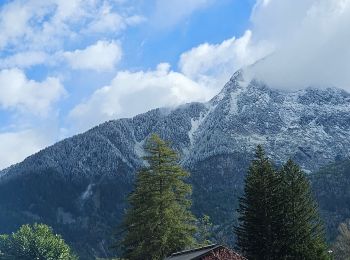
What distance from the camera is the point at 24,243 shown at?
163 meters

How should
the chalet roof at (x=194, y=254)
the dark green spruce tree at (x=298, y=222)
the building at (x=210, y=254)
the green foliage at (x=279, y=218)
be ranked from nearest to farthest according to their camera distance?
the chalet roof at (x=194, y=254) < the building at (x=210, y=254) < the dark green spruce tree at (x=298, y=222) < the green foliage at (x=279, y=218)

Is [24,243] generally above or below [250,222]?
above

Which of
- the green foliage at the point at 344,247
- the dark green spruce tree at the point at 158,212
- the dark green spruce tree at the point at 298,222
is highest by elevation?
the dark green spruce tree at the point at 158,212

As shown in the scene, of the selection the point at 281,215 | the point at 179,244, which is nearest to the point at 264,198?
the point at 281,215

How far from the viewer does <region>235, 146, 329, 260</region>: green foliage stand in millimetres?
64875

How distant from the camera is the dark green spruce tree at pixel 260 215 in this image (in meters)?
65.6

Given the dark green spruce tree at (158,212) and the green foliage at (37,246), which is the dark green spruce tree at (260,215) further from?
the green foliage at (37,246)

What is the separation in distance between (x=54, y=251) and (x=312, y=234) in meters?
106

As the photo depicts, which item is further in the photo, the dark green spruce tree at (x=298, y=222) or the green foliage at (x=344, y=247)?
the green foliage at (x=344, y=247)

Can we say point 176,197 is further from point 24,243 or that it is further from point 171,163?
point 24,243

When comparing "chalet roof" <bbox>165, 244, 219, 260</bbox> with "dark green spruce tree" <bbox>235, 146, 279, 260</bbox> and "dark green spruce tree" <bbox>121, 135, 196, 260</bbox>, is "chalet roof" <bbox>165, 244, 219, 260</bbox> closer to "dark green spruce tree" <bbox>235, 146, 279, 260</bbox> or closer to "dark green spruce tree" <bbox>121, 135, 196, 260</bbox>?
"dark green spruce tree" <bbox>121, 135, 196, 260</bbox>

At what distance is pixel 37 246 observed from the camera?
6314 inches

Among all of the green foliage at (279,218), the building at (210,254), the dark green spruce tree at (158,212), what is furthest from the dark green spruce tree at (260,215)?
the building at (210,254)

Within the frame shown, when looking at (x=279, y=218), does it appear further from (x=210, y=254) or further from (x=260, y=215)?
(x=210, y=254)
